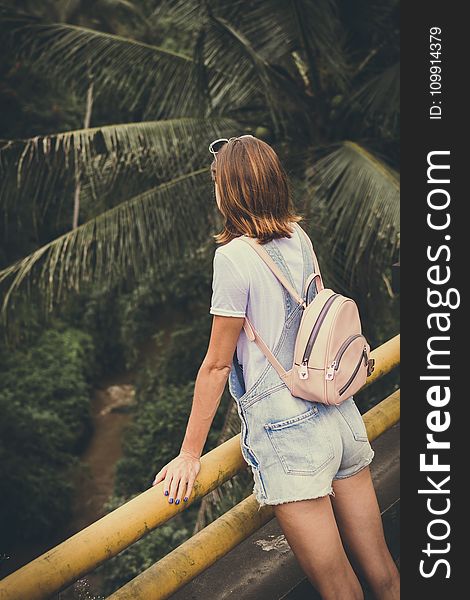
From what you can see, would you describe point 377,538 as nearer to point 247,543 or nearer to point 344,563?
point 344,563

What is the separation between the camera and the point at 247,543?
8.71 ft

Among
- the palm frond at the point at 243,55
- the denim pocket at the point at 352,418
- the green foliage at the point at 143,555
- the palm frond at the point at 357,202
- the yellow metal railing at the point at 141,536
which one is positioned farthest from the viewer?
the green foliage at the point at 143,555

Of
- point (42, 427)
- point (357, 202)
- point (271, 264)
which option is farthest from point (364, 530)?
point (42, 427)

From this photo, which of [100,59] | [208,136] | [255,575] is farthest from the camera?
[100,59]

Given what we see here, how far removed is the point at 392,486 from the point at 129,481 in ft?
23.7

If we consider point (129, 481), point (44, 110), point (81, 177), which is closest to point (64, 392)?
point (129, 481)

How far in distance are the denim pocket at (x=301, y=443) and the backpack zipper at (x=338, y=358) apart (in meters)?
0.11

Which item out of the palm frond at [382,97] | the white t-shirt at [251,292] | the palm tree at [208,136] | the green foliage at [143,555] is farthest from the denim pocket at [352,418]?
the green foliage at [143,555]

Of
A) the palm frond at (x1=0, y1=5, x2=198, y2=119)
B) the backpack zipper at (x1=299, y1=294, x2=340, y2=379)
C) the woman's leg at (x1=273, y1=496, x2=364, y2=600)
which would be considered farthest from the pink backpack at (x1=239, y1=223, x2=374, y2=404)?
the palm frond at (x1=0, y1=5, x2=198, y2=119)

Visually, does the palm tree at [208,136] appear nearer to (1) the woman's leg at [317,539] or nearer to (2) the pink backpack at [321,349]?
(2) the pink backpack at [321,349]

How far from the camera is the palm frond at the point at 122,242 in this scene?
20.8 feet

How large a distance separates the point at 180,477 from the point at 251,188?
68cm

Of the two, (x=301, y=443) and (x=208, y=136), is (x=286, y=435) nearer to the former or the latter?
(x=301, y=443)

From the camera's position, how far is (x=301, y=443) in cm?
186
